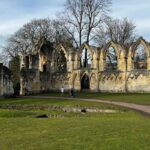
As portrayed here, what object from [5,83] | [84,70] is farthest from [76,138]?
[84,70]

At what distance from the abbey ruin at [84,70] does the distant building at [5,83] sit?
388 cm

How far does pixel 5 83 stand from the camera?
49188 mm

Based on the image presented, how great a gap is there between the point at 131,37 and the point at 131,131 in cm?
5738

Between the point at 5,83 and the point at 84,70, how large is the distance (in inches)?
439

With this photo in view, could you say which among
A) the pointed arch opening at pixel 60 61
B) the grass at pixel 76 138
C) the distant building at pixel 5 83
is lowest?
the grass at pixel 76 138

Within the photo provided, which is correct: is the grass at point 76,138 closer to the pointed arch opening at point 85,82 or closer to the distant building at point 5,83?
the distant building at point 5,83

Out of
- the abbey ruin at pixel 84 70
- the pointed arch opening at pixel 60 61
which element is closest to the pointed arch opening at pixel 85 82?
the abbey ruin at pixel 84 70

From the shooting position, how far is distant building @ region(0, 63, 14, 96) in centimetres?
4869

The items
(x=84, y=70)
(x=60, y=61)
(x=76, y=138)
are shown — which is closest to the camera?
(x=76, y=138)

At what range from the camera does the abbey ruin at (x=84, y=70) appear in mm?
49969

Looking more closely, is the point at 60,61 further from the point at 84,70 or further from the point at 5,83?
the point at 5,83

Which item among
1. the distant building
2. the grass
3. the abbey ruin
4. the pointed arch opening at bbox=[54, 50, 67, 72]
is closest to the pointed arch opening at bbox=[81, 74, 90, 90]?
the abbey ruin

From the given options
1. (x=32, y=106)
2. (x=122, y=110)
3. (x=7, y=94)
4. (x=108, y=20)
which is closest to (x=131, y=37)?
(x=108, y=20)

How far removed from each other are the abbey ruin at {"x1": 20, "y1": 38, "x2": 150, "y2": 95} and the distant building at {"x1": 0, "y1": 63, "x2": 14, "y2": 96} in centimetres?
388
